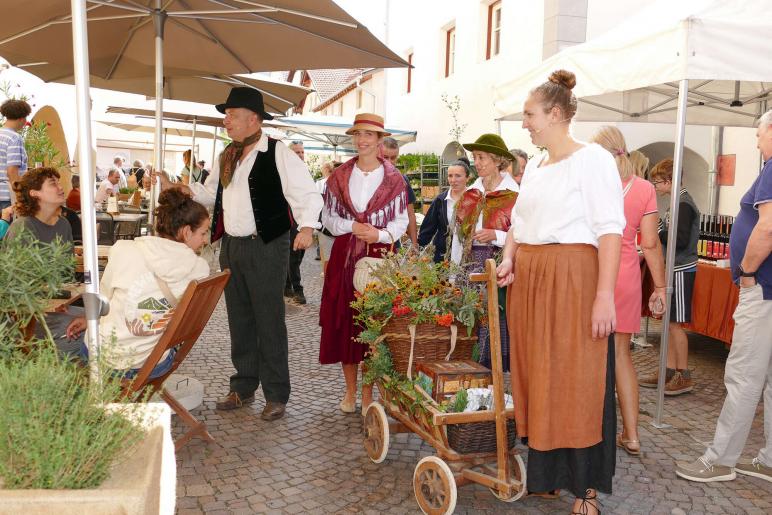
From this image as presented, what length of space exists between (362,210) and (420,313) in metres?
1.19

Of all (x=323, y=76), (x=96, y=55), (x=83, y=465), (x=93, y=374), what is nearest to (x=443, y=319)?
(x=93, y=374)

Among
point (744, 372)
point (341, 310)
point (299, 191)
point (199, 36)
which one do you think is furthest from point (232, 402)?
point (744, 372)

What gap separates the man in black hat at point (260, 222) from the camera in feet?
14.5

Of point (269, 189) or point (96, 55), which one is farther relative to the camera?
point (96, 55)

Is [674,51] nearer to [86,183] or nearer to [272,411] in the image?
[272,411]

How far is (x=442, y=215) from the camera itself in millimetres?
5297

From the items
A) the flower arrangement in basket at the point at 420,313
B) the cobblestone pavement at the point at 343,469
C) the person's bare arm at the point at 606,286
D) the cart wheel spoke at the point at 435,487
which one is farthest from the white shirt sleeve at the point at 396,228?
the person's bare arm at the point at 606,286

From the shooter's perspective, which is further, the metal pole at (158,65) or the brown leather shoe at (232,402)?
the brown leather shoe at (232,402)

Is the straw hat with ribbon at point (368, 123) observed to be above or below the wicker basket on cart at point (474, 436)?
above

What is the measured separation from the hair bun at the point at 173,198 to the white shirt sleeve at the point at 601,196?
2.08 metres

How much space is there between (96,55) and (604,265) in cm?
488

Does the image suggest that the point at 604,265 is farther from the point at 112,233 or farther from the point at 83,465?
the point at 112,233

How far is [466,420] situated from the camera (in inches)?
125

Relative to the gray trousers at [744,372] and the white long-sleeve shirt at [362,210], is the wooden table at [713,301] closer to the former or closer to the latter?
the gray trousers at [744,372]
